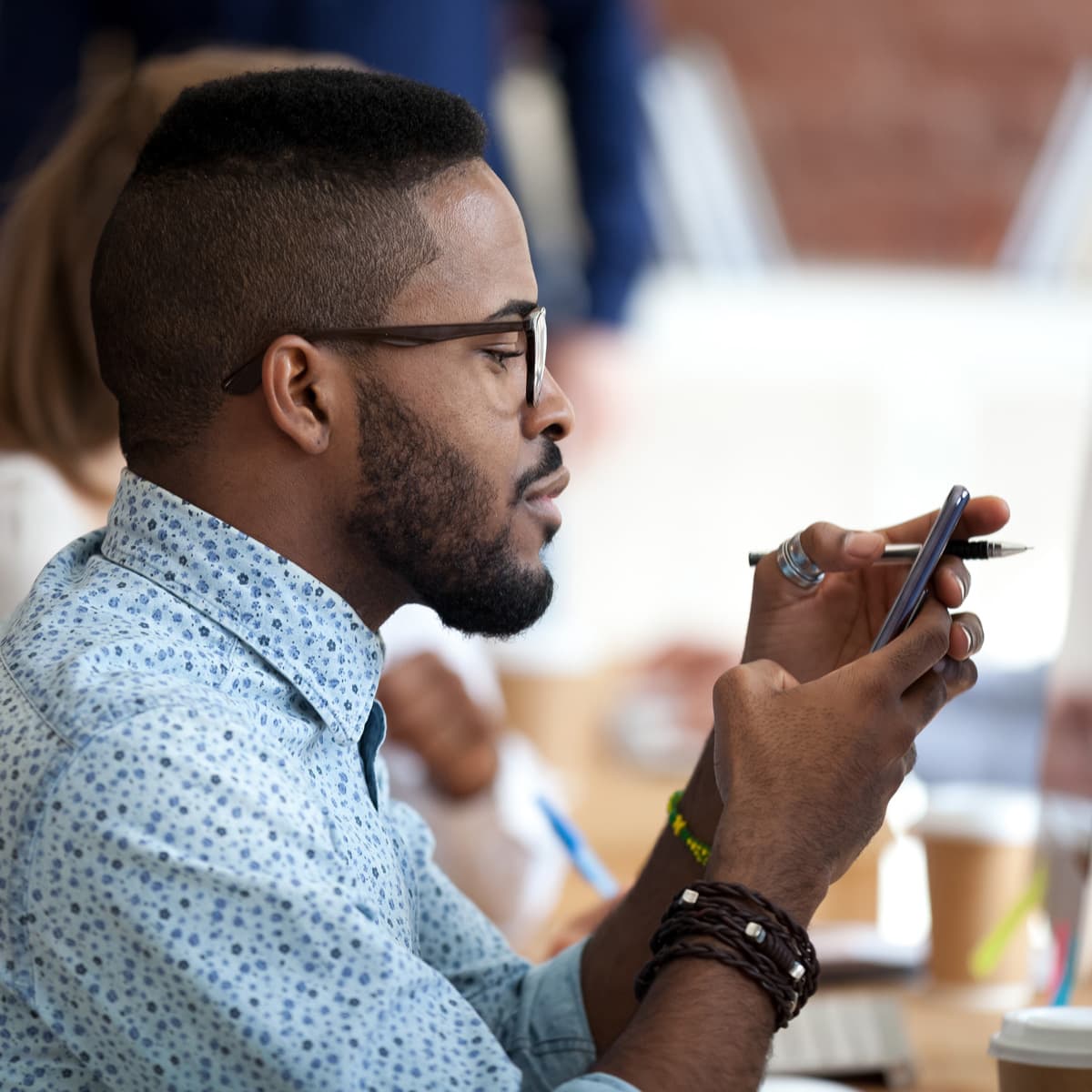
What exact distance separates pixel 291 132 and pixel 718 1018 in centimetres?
53

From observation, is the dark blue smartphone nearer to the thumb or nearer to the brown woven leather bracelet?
the thumb

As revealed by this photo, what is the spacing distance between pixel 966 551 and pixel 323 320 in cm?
39

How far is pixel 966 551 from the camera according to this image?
881 mm

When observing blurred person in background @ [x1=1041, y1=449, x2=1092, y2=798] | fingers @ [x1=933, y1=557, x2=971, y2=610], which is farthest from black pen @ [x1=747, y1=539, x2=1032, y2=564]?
blurred person in background @ [x1=1041, y1=449, x2=1092, y2=798]

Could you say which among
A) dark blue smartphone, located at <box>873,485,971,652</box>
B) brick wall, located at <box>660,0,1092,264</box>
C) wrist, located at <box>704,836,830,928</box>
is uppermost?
brick wall, located at <box>660,0,1092,264</box>

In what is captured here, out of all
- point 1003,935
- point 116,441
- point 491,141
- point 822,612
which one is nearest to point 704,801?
point 822,612

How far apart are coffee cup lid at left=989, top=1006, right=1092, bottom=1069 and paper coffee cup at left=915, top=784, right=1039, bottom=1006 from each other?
469 mm

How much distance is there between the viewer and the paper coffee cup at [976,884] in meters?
1.35

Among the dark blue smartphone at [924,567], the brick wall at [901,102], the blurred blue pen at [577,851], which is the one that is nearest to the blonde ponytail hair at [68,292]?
the blurred blue pen at [577,851]

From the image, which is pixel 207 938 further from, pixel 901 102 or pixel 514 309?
pixel 901 102

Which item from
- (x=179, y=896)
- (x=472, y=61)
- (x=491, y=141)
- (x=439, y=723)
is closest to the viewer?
(x=179, y=896)

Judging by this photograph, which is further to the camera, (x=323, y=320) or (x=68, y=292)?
(x=68, y=292)

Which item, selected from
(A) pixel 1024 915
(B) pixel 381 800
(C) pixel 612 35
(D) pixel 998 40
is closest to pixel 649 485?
(D) pixel 998 40

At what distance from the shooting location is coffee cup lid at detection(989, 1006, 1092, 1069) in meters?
0.84
